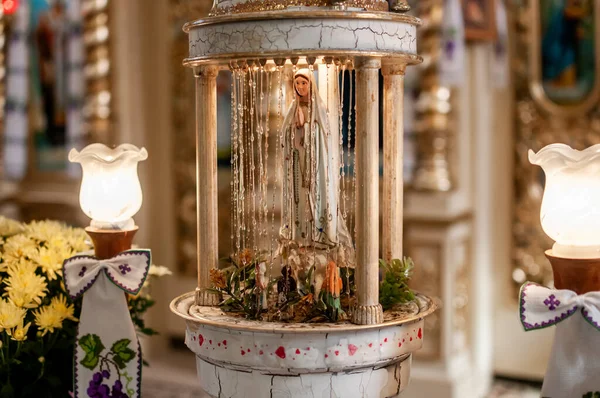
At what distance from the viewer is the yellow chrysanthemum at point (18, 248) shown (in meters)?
2.38

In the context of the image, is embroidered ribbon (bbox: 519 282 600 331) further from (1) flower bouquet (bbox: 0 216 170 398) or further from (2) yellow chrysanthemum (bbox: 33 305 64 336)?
(2) yellow chrysanthemum (bbox: 33 305 64 336)

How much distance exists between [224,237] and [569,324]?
360 cm

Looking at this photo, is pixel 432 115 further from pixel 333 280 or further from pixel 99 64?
pixel 333 280

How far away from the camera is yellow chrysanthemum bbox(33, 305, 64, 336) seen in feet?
7.27

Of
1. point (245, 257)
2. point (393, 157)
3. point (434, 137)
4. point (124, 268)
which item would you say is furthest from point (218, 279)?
point (434, 137)

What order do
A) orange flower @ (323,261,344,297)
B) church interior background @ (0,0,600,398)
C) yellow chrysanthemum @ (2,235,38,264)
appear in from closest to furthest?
orange flower @ (323,261,344,297) < yellow chrysanthemum @ (2,235,38,264) < church interior background @ (0,0,600,398)

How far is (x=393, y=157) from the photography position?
227 centimetres

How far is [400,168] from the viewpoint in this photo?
2285 mm

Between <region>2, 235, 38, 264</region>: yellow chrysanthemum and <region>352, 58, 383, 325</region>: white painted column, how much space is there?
983mm

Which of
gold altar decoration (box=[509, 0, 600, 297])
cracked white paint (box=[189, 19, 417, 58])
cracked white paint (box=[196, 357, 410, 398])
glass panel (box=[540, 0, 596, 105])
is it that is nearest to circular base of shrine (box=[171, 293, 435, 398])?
cracked white paint (box=[196, 357, 410, 398])

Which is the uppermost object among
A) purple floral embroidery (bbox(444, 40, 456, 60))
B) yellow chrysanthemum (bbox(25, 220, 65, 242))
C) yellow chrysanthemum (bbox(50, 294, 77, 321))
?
purple floral embroidery (bbox(444, 40, 456, 60))

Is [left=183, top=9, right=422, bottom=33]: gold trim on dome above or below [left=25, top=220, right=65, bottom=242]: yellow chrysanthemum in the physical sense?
above

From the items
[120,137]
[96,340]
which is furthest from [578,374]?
[120,137]

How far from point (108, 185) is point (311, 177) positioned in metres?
0.54
